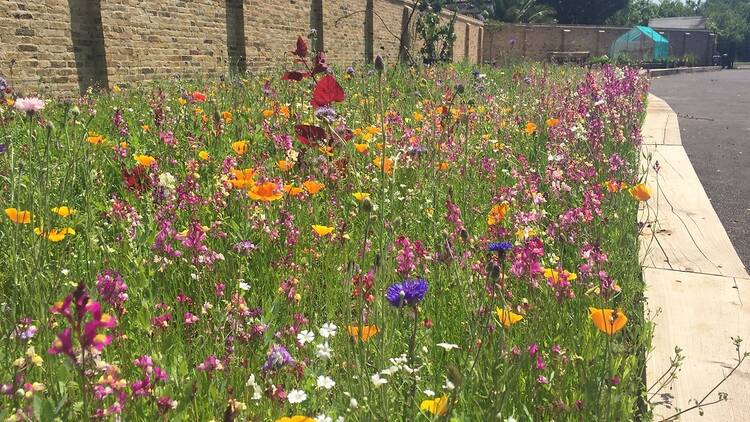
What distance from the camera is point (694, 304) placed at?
8.73 feet

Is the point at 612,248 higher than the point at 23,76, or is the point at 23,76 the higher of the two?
the point at 23,76

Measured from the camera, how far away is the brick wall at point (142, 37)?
893 cm

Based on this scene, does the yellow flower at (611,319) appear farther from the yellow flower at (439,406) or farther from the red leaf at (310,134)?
the red leaf at (310,134)

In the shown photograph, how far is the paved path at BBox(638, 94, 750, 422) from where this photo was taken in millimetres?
2004

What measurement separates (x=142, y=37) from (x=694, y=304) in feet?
35.5

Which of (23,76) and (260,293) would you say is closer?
(260,293)

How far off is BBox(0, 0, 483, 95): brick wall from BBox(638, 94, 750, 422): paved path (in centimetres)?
308

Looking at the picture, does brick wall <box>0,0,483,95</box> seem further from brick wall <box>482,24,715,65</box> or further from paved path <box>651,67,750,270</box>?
brick wall <box>482,24,715,65</box>

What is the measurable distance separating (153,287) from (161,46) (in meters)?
10.3

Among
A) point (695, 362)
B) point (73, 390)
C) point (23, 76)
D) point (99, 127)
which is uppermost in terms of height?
point (23, 76)

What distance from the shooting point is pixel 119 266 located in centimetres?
254

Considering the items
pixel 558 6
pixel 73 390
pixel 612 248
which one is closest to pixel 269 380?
pixel 73 390

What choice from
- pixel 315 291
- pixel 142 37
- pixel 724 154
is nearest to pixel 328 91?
pixel 315 291

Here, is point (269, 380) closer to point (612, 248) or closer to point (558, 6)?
point (612, 248)
